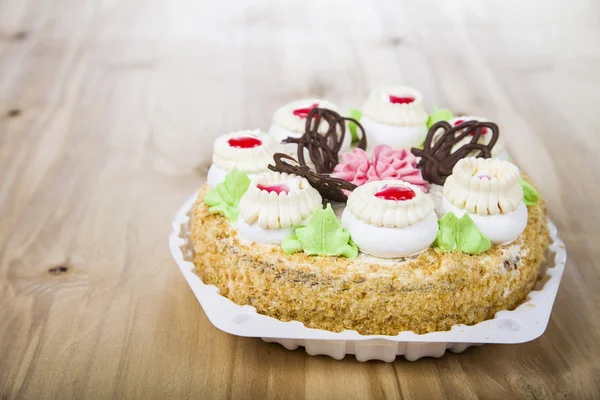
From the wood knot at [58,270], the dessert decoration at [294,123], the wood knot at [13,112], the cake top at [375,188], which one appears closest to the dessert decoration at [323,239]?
the cake top at [375,188]

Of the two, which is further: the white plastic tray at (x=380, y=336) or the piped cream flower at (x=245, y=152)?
the piped cream flower at (x=245, y=152)

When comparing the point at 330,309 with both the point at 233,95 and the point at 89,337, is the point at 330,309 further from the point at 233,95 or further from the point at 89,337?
the point at 233,95

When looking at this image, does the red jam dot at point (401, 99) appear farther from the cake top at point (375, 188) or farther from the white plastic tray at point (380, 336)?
the white plastic tray at point (380, 336)

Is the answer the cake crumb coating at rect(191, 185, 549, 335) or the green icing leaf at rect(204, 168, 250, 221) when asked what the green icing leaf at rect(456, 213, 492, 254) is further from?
the green icing leaf at rect(204, 168, 250, 221)

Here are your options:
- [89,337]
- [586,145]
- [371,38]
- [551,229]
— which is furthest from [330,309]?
[371,38]

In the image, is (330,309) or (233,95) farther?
(233,95)

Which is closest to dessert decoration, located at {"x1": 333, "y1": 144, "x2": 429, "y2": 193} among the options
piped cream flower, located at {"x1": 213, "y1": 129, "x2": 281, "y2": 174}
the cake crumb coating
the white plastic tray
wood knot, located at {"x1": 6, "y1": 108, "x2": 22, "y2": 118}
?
piped cream flower, located at {"x1": 213, "y1": 129, "x2": 281, "y2": 174}
